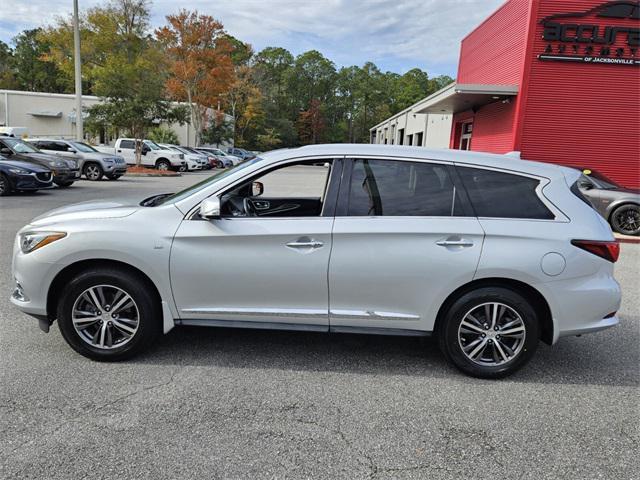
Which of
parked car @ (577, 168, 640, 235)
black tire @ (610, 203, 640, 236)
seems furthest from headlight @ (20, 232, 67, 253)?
black tire @ (610, 203, 640, 236)

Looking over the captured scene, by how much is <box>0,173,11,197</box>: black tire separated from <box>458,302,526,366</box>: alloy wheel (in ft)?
45.8

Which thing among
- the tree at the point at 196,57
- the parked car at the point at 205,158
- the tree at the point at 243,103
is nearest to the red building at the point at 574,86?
the parked car at the point at 205,158

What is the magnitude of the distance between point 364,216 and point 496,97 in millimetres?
15942

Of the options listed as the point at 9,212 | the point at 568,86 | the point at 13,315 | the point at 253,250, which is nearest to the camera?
the point at 253,250

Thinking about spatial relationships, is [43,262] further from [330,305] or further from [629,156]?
[629,156]

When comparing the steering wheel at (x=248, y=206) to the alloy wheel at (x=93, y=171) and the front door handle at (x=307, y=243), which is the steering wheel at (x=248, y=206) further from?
the alloy wheel at (x=93, y=171)

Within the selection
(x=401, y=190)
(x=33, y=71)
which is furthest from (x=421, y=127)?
(x=33, y=71)

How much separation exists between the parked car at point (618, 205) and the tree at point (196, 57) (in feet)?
107

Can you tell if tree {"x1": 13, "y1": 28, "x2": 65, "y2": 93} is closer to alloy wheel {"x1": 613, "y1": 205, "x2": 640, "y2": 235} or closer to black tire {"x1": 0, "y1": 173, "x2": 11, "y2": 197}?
black tire {"x1": 0, "y1": 173, "x2": 11, "y2": 197}

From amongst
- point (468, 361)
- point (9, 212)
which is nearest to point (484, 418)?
point (468, 361)

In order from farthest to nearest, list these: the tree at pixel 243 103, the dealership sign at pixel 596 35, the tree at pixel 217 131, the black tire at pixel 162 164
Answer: the tree at pixel 243 103 → the tree at pixel 217 131 → the black tire at pixel 162 164 → the dealership sign at pixel 596 35

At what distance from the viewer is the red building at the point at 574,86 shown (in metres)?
15.2

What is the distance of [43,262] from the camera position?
3.67 metres

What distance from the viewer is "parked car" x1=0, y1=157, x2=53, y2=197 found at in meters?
13.3
